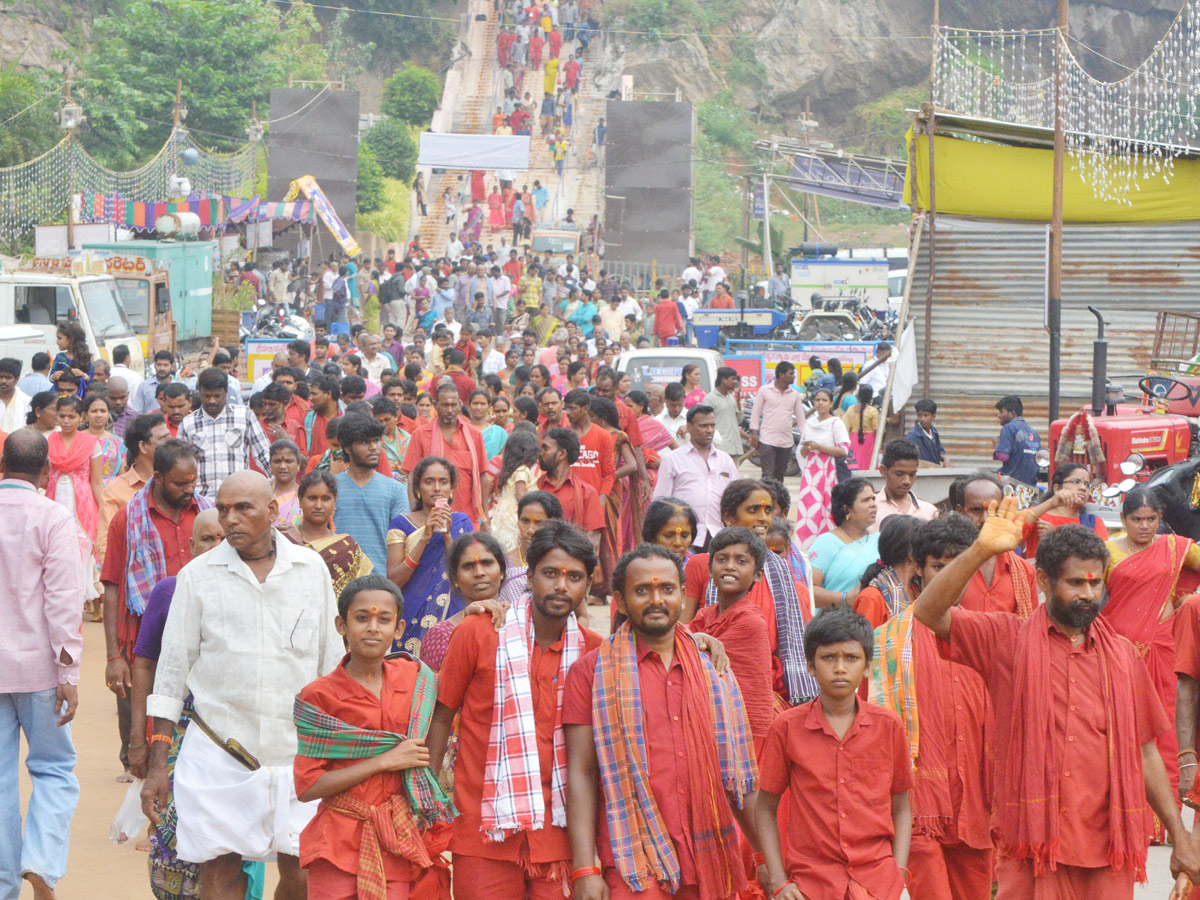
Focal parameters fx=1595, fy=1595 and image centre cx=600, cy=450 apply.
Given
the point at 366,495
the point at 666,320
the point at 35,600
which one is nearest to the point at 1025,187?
the point at 666,320

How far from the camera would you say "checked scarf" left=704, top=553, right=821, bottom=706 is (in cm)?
548

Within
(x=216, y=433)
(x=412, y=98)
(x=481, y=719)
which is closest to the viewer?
(x=481, y=719)

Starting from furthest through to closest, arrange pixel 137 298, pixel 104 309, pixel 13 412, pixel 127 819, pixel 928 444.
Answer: pixel 137 298 < pixel 104 309 < pixel 928 444 < pixel 13 412 < pixel 127 819

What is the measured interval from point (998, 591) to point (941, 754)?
2.43 ft

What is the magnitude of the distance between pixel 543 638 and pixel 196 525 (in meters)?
1.74

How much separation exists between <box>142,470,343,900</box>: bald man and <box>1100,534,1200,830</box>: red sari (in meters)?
3.34

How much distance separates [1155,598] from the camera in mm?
6402

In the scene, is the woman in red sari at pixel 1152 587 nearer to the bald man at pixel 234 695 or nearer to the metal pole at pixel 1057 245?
the bald man at pixel 234 695

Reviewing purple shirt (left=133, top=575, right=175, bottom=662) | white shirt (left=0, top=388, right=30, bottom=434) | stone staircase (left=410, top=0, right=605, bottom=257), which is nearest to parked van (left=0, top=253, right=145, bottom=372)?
white shirt (left=0, top=388, right=30, bottom=434)

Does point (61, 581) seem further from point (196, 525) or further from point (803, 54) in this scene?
point (803, 54)

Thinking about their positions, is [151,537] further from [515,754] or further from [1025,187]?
[1025,187]

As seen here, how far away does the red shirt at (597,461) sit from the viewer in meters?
10.2

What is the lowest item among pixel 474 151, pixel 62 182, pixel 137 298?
pixel 137 298

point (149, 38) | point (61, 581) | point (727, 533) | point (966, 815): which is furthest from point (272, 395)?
point (149, 38)
